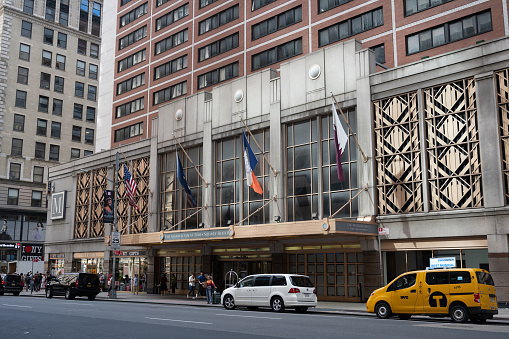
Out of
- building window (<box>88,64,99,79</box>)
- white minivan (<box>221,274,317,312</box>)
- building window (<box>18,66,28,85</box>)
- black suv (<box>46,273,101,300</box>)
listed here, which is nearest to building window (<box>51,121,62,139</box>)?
building window (<box>18,66,28,85</box>)

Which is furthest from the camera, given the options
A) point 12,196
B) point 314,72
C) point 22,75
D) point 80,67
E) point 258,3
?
point 80,67

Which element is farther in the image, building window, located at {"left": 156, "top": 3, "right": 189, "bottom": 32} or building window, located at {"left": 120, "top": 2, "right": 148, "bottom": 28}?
building window, located at {"left": 120, "top": 2, "right": 148, "bottom": 28}

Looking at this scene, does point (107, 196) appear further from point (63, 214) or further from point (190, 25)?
point (190, 25)

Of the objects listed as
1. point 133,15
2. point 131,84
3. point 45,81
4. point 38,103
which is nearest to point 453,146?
point 131,84

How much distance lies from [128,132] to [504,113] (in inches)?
1695

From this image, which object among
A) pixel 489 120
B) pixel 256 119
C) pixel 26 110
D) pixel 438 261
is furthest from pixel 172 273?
pixel 26 110

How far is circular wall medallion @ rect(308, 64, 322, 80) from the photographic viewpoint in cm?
3348

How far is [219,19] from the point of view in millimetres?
50906

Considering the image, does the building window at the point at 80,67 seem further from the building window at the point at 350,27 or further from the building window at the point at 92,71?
the building window at the point at 350,27

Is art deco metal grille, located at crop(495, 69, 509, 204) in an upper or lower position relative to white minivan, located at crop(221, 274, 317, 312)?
upper

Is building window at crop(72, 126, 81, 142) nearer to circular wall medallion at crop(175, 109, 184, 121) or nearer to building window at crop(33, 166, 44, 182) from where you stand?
building window at crop(33, 166, 44, 182)

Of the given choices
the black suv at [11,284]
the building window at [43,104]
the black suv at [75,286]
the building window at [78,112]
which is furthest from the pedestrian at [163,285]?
the building window at [78,112]

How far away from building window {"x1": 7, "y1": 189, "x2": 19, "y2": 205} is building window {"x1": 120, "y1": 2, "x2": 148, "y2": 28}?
27925mm

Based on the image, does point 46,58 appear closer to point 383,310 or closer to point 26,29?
point 26,29
